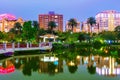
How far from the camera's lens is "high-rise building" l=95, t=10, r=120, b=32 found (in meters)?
182

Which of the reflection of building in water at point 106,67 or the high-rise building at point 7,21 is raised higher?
the high-rise building at point 7,21

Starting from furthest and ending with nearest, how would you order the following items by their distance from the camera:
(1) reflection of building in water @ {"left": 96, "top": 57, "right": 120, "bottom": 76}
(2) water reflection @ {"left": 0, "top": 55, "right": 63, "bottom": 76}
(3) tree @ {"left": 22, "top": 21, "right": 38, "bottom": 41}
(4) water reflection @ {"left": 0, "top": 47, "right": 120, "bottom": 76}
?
(3) tree @ {"left": 22, "top": 21, "right": 38, "bottom": 41} → (2) water reflection @ {"left": 0, "top": 55, "right": 63, "bottom": 76} → (4) water reflection @ {"left": 0, "top": 47, "right": 120, "bottom": 76} → (1) reflection of building in water @ {"left": 96, "top": 57, "right": 120, "bottom": 76}

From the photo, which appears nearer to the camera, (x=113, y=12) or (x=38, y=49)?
(x=38, y=49)

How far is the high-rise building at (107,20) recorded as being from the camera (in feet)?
598

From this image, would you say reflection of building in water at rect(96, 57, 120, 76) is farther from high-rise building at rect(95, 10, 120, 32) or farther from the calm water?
high-rise building at rect(95, 10, 120, 32)

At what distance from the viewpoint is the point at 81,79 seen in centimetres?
1302

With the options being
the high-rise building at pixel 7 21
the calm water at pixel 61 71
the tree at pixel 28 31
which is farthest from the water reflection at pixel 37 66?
the high-rise building at pixel 7 21

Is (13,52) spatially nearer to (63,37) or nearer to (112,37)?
(63,37)

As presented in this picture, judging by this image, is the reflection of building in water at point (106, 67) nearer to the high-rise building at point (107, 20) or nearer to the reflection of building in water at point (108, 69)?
the reflection of building in water at point (108, 69)

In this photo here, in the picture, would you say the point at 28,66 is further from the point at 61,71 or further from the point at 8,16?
the point at 8,16

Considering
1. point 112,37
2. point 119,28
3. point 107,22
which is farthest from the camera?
point 107,22

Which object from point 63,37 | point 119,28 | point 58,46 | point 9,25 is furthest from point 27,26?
point 9,25

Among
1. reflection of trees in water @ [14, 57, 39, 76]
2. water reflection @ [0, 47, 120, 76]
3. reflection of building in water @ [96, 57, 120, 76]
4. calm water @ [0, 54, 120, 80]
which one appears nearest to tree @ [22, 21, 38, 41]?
water reflection @ [0, 47, 120, 76]

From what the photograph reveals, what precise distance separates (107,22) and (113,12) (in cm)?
1067
